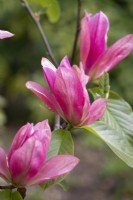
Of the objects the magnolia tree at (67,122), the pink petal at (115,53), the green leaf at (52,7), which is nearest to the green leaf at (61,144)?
the magnolia tree at (67,122)

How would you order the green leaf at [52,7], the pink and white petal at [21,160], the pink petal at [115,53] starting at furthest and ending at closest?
the green leaf at [52,7], the pink petal at [115,53], the pink and white petal at [21,160]

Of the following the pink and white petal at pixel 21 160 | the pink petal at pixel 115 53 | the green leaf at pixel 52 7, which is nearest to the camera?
the pink and white petal at pixel 21 160

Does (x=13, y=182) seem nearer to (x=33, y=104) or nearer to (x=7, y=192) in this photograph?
(x=7, y=192)

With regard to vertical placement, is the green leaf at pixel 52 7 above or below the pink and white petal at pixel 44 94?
above

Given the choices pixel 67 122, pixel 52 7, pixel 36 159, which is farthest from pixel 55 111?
pixel 52 7

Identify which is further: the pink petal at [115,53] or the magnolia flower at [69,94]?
the pink petal at [115,53]

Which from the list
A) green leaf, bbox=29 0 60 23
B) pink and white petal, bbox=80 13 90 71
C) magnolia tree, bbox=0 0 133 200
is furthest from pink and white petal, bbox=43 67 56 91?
green leaf, bbox=29 0 60 23

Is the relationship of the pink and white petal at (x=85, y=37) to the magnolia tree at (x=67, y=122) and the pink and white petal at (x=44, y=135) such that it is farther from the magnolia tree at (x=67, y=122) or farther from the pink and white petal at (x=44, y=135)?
the pink and white petal at (x=44, y=135)

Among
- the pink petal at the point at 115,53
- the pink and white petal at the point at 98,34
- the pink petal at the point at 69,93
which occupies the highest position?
the pink and white petal at the point at 98,34
